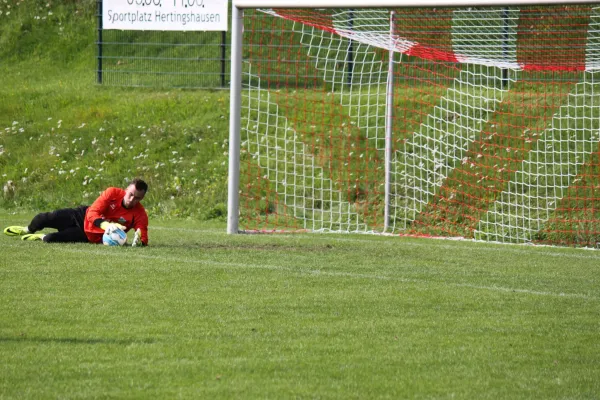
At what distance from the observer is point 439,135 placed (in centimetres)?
1694

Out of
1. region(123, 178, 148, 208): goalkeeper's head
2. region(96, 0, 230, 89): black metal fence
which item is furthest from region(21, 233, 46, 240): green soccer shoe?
region(96, 0, 230, 89): black metal fence

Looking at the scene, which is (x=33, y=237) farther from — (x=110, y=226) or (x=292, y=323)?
(x=292, y=323)

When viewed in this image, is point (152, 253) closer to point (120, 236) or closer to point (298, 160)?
point (120, 236)

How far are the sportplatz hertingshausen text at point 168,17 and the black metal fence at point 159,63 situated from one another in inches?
73.0

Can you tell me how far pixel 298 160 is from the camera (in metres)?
17.5

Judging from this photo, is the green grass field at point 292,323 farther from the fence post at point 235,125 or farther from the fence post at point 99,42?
the fence post at point 99,42

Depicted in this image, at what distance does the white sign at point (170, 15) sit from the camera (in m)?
19.2

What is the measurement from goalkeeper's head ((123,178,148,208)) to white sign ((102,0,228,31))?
8113mm

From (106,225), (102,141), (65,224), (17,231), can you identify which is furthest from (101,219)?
(102,141)

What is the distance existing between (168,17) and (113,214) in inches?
332

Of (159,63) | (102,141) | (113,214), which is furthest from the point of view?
(159,63)

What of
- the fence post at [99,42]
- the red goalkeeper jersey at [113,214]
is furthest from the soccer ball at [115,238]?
the fence post at [99,42]

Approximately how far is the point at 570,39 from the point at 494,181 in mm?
2951

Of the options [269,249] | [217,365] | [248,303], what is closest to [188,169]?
[269,249]
